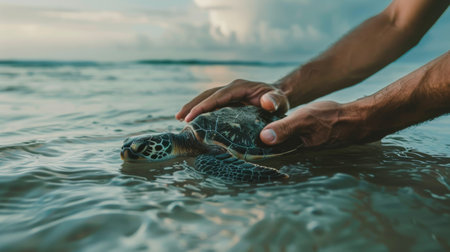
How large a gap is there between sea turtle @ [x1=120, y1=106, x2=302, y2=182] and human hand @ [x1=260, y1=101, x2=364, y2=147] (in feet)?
0.74

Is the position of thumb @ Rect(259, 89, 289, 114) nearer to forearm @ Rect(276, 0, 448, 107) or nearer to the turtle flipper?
forearm @ Rect(276, 0, 448, 107)

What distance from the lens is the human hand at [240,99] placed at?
329 centimetres

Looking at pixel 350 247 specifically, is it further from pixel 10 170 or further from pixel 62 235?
pixel 10 170

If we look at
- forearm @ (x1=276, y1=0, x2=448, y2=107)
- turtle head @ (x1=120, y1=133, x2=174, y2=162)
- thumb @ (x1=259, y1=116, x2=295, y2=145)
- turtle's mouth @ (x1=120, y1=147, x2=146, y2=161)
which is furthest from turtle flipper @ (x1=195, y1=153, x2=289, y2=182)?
forearm @ (x1=276, y1=0, x2=448, y2=107)

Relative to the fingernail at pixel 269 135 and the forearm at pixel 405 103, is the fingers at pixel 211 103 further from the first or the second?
the forearm at pixel 405 103

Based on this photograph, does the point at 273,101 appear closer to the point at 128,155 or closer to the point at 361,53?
the point at 361,53

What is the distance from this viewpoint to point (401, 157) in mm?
2926

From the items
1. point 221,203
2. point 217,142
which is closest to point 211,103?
point 217,142

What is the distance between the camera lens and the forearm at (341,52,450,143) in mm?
2303

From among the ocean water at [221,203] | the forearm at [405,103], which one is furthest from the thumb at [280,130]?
the forearm at [405,103]

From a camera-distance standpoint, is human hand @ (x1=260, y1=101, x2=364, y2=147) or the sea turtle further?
the sea turtle

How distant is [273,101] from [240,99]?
0.50 m

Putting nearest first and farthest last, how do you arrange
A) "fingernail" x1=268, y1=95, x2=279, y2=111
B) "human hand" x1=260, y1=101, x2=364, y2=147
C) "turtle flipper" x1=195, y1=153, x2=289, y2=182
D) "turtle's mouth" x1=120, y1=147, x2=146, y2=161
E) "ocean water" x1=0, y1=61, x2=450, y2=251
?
"ocean water" x1=0, y1=61, x2=450, y2=251, "turtle flipper" x1=195, y1=153, x2=289, y2=182, "human hand" x1=260, y1=101, x2=364, y2=147, "turtle's mouth" x1=120, y1=147, x2=146, y2=161, "fingernail" x1=268, y1=95, x2=279, y2=111

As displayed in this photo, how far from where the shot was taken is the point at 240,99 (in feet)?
11.9
